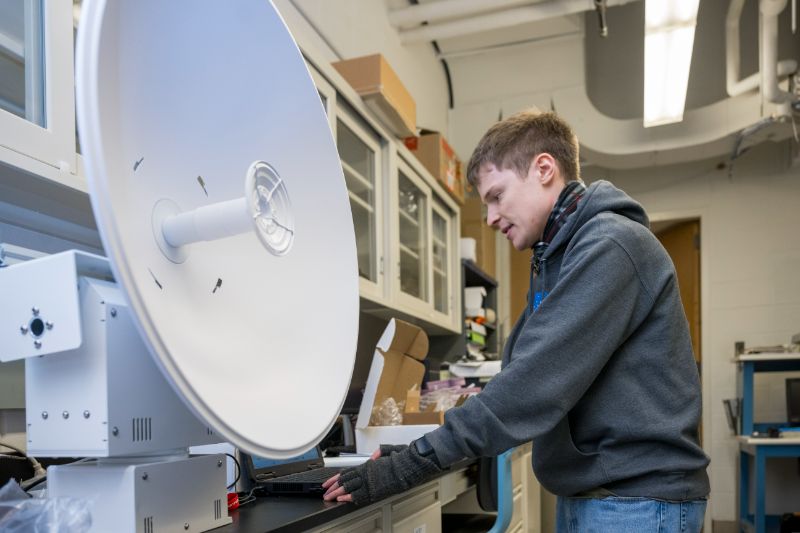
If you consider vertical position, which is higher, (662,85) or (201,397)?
(662,85)

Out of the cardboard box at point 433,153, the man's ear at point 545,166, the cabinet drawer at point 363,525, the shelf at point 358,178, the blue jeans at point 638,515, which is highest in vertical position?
the cardboard box at point 433,153

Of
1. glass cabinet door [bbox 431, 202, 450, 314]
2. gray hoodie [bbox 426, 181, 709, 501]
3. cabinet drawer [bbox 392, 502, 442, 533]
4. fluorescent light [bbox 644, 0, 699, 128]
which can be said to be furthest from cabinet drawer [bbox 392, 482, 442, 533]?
fluorescent light [bbox 644, 0, 699, 128]

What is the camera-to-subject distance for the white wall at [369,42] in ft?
9.07

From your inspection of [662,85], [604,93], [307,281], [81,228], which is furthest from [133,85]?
[604,93]

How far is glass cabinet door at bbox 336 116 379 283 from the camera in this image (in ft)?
7.84

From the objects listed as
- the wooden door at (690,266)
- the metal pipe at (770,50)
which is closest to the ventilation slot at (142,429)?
the metal pipe at (770,50)

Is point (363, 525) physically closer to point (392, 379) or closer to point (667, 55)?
point (392, 379)

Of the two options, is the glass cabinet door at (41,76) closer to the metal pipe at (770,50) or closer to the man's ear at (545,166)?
the man's ear at (545,166)

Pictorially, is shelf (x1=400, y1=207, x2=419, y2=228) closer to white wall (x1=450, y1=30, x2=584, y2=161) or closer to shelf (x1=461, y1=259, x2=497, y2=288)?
shelf (x1=461, y1=259, x2=497, y2=288)

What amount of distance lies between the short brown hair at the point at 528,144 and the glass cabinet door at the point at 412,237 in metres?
1.40

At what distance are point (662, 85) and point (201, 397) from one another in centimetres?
345

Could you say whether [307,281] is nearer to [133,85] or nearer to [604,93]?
[133,85]

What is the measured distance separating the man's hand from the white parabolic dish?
0.59ft

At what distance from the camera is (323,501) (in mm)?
1216
